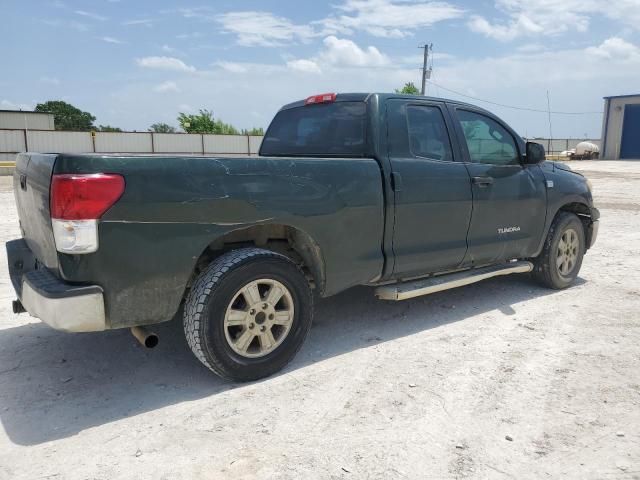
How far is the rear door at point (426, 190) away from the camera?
13.4 feet

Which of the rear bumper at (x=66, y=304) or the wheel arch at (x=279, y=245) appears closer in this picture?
the rear bumper at (x=66, y=304)

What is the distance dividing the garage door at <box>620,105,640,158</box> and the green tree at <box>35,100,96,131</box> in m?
59.4

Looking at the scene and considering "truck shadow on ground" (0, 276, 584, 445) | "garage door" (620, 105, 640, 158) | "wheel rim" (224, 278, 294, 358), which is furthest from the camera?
"garage door" (620, 105, 640, 158)

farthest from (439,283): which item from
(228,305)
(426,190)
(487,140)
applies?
(228,305)

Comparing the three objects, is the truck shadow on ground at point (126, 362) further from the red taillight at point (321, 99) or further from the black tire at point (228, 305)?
the red taillight at point (321, 99)

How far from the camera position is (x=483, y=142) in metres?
4.88

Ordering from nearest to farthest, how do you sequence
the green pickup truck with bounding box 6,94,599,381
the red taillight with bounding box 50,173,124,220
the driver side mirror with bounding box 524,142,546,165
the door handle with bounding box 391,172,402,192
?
the red taillight with bounding box 50,173,124,220 → the green pickup truck with bounding box 6,94,599,381 → the door handle with bounding box 391,172,402,192 → the driver side mirror with bounding box 524,142,546,165

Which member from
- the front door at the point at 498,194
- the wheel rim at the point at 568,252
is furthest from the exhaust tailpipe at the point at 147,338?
the wheel rim at the point at 568,252

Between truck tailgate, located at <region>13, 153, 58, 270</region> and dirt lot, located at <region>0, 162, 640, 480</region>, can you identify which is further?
truck tailgate, located at <region>13, 153, 58, 270</region>

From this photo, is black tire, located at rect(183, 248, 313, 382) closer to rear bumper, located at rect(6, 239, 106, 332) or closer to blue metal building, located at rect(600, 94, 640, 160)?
rear bumper, located at rect(6, 239, 106, 332)

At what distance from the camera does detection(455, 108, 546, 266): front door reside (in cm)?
468

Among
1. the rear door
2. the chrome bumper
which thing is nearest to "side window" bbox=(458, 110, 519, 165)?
the rear door

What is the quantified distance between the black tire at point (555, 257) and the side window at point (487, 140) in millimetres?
895

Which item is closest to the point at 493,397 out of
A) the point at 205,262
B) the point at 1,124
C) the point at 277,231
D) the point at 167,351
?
the point at 277,231
